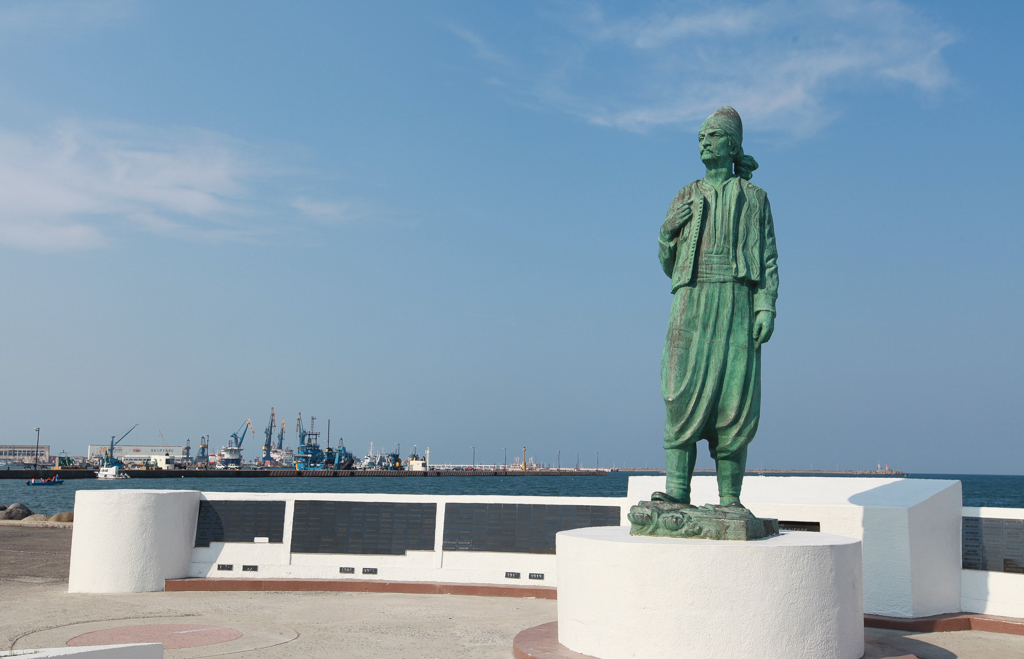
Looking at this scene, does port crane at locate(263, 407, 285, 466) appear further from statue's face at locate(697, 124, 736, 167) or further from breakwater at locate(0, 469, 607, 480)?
statue's face at locate(697, 124, 736, 167)

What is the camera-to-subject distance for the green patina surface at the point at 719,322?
6617mm

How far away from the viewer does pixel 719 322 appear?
666cm

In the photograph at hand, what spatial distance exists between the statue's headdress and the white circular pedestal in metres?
3.43

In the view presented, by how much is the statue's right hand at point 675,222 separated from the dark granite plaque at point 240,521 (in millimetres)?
6430

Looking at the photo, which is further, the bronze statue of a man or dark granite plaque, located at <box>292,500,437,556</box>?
dark granite plaque, located at <box>292,500,437,556</box>

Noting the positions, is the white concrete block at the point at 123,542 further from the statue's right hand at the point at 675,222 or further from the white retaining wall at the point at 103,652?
the statue's right hand at the point at 675,222

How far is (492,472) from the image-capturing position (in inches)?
6644

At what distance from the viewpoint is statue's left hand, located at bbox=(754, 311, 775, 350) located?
6.67 metres

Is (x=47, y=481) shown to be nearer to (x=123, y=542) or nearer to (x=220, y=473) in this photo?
(x=220, y=473)

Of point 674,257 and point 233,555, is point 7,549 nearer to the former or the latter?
point 233,555

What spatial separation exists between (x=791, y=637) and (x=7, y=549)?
13746 millimetres

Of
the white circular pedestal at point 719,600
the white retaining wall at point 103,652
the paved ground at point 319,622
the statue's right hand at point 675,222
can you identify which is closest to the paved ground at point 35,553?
the paved ground at point 319,622

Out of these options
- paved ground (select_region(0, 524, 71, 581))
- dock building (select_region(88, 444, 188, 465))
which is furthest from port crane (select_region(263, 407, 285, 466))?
paved ground (select_region(0, 524, 71, 581))

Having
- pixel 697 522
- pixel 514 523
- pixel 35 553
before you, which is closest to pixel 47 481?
pixel 35 553
